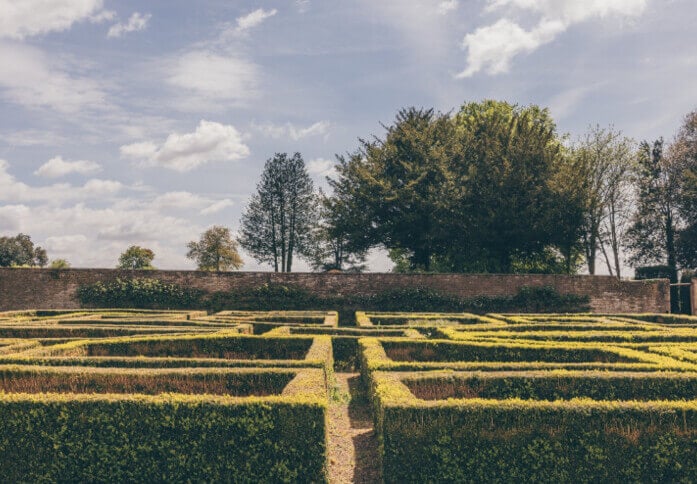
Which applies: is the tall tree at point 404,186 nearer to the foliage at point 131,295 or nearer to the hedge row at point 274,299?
the hedge row at point 274,299

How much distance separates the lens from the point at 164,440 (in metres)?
6.22

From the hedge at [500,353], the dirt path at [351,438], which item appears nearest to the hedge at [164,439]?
the dirt path at [351,438]

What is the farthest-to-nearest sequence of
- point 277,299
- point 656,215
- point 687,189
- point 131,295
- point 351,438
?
1. point 656,215
2. point 687,189
3. point 277,299
4. point 131,295
5. point 351,438

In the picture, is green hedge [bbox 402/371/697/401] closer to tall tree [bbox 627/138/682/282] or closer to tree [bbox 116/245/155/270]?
tall tree [bbox 627/138/682/282]

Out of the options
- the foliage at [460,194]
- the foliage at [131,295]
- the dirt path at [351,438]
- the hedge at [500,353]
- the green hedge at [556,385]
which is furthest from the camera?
the foliage at [460,194]

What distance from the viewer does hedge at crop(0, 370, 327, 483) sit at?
243 inches

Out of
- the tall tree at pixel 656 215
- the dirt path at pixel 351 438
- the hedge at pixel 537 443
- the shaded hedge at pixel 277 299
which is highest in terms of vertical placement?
the tall tree at pixel 656 215

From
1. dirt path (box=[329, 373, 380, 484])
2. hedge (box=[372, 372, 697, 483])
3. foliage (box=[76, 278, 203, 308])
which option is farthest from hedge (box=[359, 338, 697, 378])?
foliage (box=[76, 278, 203, 308])

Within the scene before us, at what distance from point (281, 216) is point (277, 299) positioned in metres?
25.5

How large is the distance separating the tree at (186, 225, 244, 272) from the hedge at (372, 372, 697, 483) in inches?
2142

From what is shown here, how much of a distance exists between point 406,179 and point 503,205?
6.53 metres

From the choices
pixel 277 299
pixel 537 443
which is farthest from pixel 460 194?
pixel 537 443

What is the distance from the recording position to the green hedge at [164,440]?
20.2 feet

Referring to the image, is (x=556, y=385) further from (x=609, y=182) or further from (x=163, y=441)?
(x=609, y=182)
